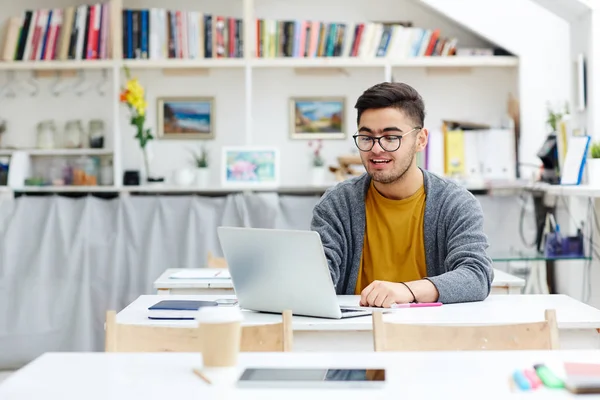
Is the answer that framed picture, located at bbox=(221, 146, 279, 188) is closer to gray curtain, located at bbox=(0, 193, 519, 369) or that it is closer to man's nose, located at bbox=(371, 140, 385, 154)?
gray curtain, located at bbox=(0, 193, 519, 369)

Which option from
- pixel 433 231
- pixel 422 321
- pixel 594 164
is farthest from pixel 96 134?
pixel 422 321

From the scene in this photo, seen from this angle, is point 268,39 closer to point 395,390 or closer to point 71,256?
point 71,256

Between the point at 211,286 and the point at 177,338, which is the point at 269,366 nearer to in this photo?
the point at 177,338

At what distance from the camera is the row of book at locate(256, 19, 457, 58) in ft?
17.9

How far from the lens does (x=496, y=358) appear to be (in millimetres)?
1682

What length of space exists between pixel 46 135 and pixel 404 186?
11.4 feet

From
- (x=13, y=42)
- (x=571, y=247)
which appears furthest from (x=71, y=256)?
→ (x=571, y=247)

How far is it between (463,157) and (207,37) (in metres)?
1.73

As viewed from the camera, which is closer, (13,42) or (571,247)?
(571,247)

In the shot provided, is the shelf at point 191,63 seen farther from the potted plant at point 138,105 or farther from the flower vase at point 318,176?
the flower vase at point 318,176

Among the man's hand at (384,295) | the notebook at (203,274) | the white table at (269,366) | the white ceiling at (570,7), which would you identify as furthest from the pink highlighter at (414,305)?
the white ceiling at (570,7)

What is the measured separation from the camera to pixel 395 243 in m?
2.84

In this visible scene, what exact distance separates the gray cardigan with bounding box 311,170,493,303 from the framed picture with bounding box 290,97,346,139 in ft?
9.22

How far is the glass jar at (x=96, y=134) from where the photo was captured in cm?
569
